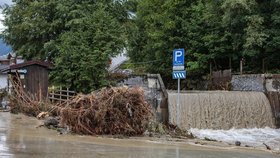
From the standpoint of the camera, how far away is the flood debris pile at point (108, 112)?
14531 mm

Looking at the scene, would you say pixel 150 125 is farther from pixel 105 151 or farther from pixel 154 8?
pixel 154 8

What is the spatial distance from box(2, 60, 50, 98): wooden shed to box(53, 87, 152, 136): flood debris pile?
8498 mm

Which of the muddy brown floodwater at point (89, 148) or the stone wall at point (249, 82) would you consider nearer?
the muddy brown floodwater at point (89, 148)

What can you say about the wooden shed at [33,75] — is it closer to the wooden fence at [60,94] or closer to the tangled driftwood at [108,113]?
the wooden fence at [60,94]

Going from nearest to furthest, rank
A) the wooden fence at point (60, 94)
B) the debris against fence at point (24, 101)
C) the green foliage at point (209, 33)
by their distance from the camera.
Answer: the debris against fence at point (24, 101), the wooden fence at point (60, 94), the green foliage at point (209, 33)

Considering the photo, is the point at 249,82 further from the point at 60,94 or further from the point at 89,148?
the point at 89,148

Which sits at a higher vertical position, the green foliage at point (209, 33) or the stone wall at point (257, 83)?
the green foliage at point (209, 33)

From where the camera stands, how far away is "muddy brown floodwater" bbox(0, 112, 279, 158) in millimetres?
10199

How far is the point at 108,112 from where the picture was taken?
1462cm

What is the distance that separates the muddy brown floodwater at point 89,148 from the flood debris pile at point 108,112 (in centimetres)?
73

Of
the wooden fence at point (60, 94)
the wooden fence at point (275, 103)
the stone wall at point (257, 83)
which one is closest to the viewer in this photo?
the wooden fence at point (275, 103)

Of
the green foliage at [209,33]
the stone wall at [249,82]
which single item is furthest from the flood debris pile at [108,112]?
the green foliage at [209,33]

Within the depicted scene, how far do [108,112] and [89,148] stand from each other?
346cm

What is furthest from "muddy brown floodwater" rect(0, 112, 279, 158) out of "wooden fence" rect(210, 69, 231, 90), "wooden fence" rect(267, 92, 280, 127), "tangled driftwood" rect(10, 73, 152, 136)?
"wooden fence" rect(210, 69, 231, 90)
